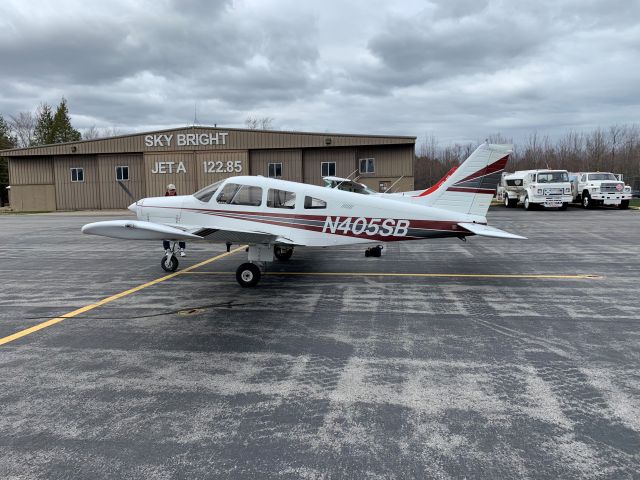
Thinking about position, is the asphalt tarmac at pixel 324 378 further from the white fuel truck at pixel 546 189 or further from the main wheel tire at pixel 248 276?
the white fuel truck at pixel 546 189

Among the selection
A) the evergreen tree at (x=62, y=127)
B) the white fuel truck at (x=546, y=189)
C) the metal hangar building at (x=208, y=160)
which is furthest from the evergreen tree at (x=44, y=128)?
the white fuel truck at (x=546, y=189)

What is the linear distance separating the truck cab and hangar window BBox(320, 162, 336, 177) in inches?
666

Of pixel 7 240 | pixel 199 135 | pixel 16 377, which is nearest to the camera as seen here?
pixel 16 377

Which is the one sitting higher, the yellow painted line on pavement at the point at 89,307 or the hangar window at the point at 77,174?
the hangar window at the point at 77,174

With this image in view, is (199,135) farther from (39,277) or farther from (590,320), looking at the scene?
(590,320)

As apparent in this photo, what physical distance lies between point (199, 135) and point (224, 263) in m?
25.6

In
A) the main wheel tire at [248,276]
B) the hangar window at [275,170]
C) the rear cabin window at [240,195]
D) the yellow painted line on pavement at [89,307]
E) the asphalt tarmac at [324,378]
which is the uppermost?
the hangar window at [275,170]

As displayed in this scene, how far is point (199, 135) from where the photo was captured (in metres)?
34.1

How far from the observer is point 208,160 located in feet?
112

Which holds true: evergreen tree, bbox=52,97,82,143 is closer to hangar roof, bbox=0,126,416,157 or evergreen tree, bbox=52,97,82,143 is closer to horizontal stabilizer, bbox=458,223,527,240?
hangar roof, bbox=0,126,416,157

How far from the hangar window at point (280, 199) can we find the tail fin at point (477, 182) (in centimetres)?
313

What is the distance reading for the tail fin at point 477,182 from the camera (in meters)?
8.94

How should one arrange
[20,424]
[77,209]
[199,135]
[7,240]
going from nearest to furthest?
1. [20,424]
2. [7,240]
3. [199,135]
4. [77,209]

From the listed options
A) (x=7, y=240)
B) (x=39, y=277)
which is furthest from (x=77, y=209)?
(x=39, y=277)
